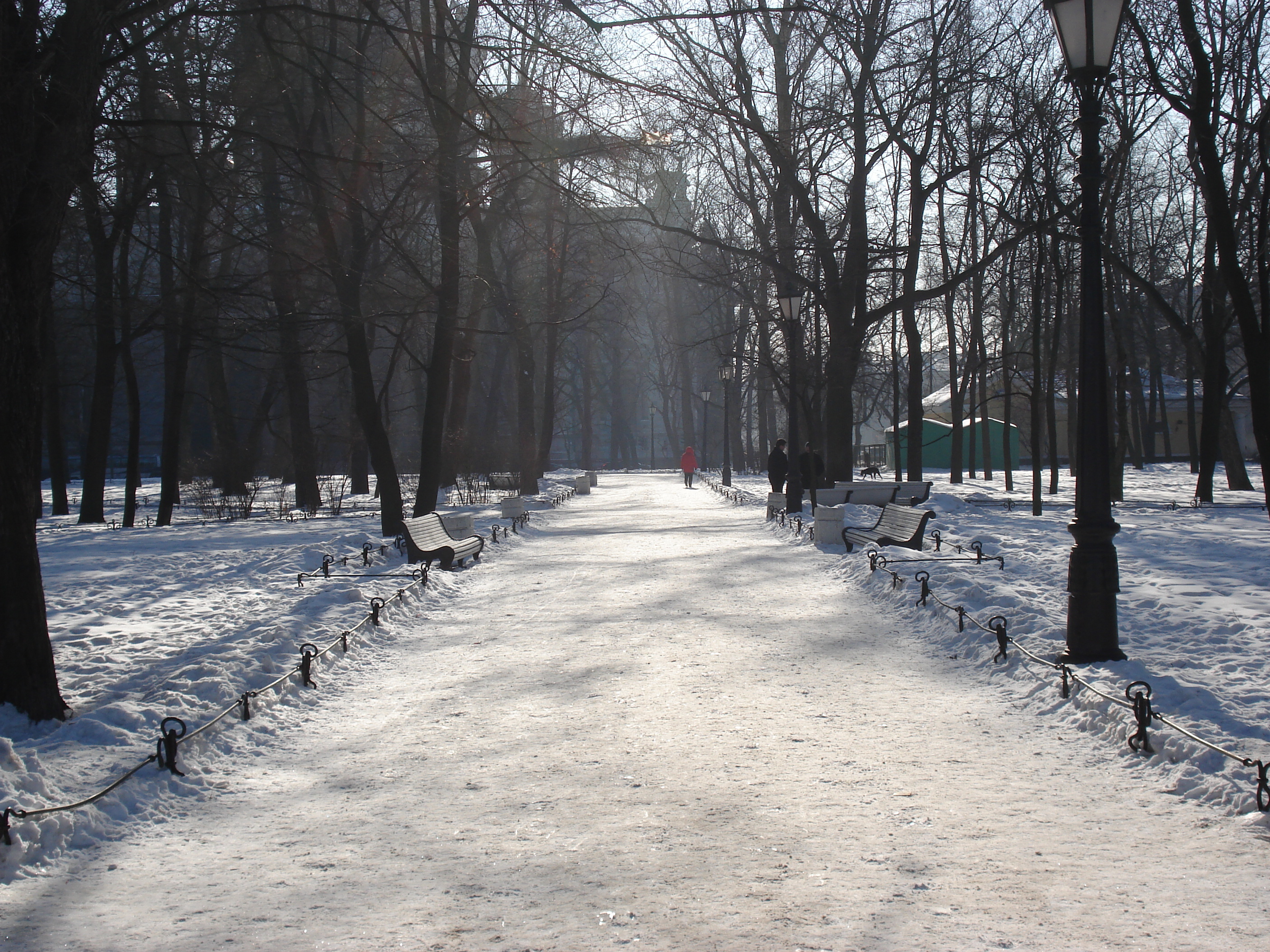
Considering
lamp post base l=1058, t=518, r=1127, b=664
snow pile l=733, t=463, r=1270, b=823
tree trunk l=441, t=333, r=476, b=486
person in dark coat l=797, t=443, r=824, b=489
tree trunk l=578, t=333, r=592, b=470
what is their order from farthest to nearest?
1. tree trunk l=578, t=333, r=592, b=470
2. tree trunk l=441, t=333, r=476, b=486
3. person in dark coat l=797, t=443, r=824, b=489
4. lamp post base l=1058, t=518, r=1127, b=664
5. snow pile l=733, t=463, r=1270, b=823

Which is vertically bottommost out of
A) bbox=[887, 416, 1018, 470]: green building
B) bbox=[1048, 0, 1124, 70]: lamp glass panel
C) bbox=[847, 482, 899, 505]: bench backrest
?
bbox=[847, 482, 899, 505]: bench backrest

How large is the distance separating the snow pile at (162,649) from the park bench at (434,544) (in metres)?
0.26

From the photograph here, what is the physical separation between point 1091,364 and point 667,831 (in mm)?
4928

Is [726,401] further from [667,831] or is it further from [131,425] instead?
[667,831]

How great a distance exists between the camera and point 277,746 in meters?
5.50

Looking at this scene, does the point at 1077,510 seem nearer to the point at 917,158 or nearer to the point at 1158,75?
the point at 1158,75

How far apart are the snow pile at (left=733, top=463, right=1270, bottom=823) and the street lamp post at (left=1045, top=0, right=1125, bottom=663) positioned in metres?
0.48

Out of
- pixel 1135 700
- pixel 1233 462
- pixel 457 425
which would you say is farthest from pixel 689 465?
pixel 1135 700

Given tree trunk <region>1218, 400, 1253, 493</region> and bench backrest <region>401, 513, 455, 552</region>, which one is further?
tree trunk <region>1218, 400, 1253, 493</region>

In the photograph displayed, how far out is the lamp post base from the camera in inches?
264

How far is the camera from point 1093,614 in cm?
673

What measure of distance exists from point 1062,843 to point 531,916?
6.92 feet

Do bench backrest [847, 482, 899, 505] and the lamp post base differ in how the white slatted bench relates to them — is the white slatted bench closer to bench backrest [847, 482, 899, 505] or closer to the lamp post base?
bench backrest [847, 482, 899, 505]

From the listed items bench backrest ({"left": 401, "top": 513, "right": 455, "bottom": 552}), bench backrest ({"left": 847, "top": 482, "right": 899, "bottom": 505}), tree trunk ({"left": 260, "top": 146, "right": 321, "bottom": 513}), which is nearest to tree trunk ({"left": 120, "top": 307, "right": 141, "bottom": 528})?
tree trunk ({"left": 260, "top": 146, "right": 321, "bottom": 513})
